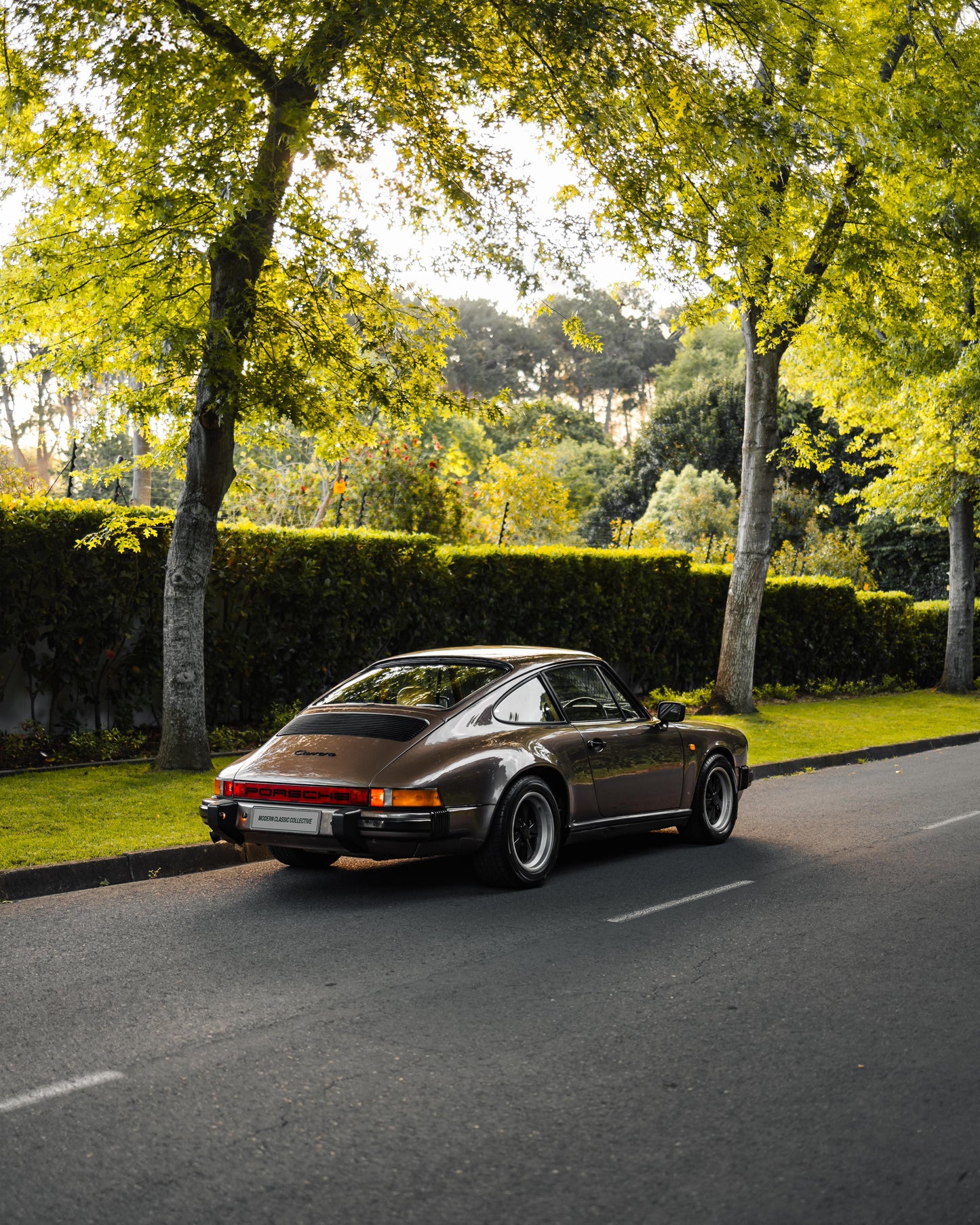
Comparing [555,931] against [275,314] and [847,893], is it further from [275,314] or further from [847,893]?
[275,314]

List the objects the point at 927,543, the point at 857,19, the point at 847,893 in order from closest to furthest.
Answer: the point at 847,893
the point at 857,19
the point at 927,543

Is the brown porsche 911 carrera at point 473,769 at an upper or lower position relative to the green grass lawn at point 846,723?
upper

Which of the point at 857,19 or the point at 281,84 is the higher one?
the point at 857,19

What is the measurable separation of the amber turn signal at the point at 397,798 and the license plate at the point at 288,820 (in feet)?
1.20

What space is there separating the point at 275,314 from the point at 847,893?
A: 7.68 meters

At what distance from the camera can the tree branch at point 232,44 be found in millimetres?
10722

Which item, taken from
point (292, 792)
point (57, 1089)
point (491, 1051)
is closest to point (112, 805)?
point (292, 792)

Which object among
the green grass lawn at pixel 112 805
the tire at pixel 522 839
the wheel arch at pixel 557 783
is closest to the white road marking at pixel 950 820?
the green grass lawn at pixel 112 805

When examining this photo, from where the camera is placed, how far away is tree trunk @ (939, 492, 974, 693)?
90.3ft

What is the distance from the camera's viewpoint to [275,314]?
11.9m

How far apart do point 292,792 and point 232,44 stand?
7.41m

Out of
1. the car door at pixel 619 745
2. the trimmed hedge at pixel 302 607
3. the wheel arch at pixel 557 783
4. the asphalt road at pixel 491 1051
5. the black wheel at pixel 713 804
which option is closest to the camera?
the asphalt road at pixel 491 1051

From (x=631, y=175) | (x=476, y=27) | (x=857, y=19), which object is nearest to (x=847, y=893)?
(x=631, y=175)

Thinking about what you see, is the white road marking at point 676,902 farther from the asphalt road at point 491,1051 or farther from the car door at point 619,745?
the car door at point 619,745
